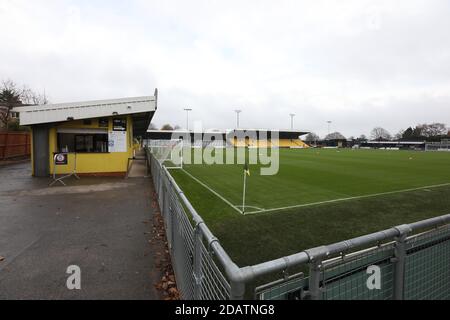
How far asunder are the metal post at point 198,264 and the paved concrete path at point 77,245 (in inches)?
53.3

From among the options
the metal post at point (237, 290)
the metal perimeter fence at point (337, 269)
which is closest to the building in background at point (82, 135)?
the metal perimeter fence at point (337, 269)

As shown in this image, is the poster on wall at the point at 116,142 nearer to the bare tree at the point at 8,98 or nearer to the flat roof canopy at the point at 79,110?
the flat roof canopy at the point at 79,110

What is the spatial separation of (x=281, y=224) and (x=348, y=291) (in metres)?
5.01

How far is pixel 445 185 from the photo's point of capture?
14148 millimetres

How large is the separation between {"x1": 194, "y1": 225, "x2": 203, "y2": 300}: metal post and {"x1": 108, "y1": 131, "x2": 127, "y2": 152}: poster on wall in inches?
511

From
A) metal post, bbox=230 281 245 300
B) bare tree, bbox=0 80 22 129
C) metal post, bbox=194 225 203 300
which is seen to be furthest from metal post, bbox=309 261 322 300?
bare tree, bbox=0 80 22 129

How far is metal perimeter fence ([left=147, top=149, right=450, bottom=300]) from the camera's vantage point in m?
1.83

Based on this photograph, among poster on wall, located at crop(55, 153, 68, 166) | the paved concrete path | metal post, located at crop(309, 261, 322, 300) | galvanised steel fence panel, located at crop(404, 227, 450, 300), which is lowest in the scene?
the paved concrete path

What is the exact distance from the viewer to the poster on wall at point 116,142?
14.5 metres

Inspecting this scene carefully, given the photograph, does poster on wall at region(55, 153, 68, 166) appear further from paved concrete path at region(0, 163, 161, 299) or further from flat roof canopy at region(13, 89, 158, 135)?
paved concrete path at region(0, 163, 161, 299)
